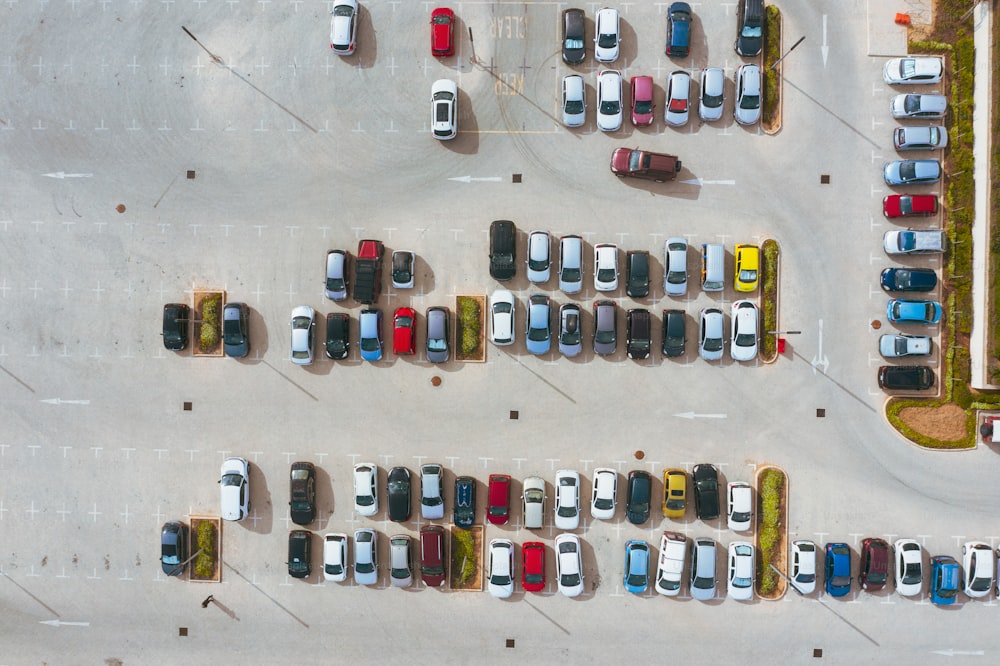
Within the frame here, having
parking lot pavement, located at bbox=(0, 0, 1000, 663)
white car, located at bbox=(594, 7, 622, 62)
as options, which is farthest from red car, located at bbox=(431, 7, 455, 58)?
white car, located at bbox=(594, 7, 622, 62)

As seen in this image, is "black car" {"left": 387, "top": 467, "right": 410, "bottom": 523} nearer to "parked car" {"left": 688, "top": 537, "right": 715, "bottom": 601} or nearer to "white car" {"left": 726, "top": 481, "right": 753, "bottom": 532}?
"parked car" {"left": 688, "top": 537, "right": 715, "bottom": 601}

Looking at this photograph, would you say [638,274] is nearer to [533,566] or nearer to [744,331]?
[744,331]

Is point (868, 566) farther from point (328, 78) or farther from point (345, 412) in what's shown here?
point (328, 78)

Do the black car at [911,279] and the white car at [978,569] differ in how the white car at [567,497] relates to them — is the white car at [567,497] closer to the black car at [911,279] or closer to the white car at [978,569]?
the black car at [911,279]

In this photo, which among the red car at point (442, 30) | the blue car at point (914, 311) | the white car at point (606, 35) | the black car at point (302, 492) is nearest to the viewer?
the blue car at point (914, 311)

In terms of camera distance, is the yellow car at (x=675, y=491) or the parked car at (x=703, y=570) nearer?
the parked car at (x=703, y=570)

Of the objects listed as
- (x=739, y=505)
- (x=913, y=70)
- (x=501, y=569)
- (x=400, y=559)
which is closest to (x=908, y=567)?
(x=739, y=505)

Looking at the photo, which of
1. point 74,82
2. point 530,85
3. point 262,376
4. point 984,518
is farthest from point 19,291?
point 984,518

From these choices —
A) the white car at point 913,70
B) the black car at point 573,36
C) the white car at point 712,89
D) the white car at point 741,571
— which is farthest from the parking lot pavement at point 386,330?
the white car at point 741,571
